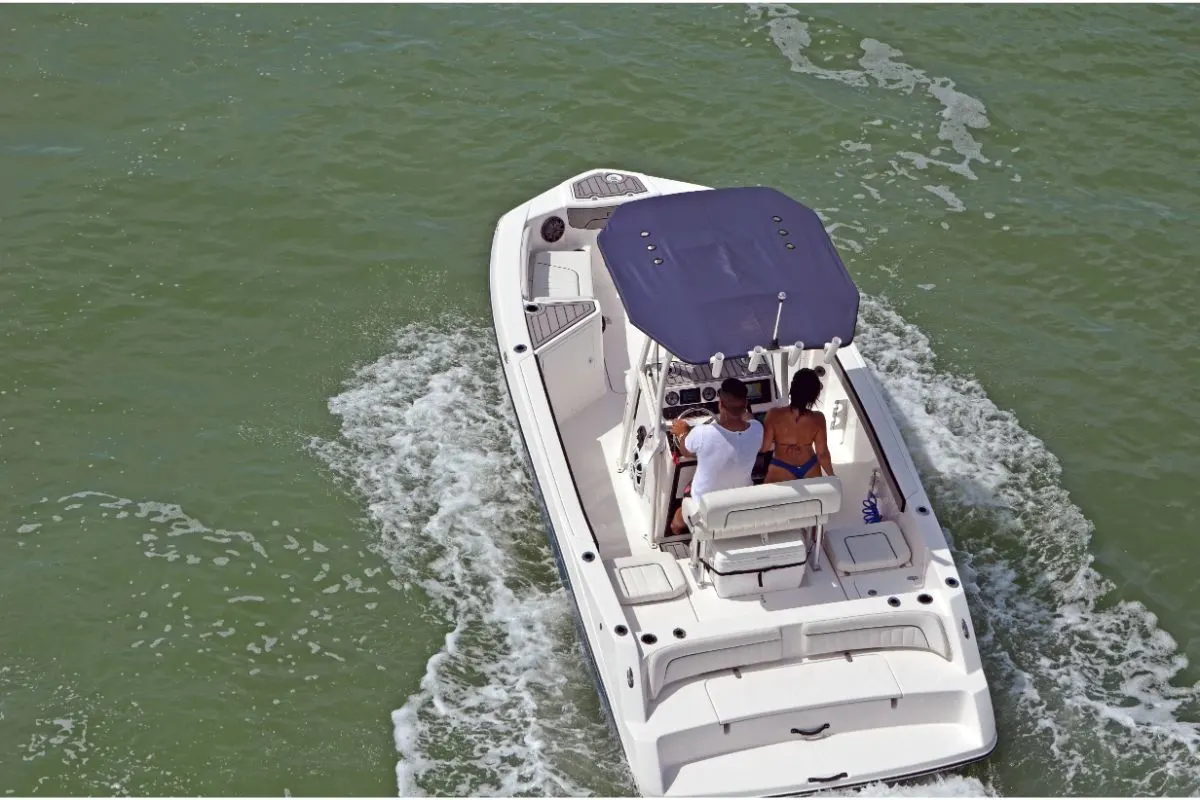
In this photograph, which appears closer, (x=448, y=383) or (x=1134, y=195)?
(x=448, y=383)

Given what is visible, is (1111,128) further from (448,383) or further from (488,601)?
(488,601)

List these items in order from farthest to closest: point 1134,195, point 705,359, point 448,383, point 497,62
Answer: point 497,62
point 1134,195
point 448,383
point 705,359

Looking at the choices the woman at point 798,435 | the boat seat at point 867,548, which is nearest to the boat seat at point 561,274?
the woman at point 798,435

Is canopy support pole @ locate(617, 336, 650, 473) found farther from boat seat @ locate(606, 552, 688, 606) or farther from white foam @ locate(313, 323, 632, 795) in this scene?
boat seat @ locate(606, 552, 688, 606)

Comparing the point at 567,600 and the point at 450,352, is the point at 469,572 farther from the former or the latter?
the point at 450,352

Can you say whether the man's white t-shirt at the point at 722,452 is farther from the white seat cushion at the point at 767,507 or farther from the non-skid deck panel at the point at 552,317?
the non-skid deck panel at the point at 552,317

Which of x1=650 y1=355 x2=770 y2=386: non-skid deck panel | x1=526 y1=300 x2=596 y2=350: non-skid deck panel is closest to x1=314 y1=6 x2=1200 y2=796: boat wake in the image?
x1=526 y1=300 x2=596 y2=350: non-skid deck panel

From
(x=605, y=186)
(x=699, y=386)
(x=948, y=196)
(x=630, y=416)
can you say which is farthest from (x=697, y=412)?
(x=948, y=196)

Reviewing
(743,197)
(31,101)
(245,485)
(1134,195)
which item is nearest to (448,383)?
(245,485)
